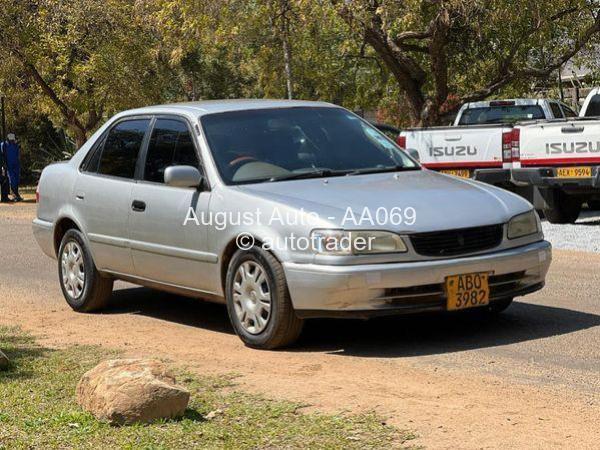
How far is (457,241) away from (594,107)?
13484mm

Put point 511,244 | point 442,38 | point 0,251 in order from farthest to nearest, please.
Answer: point 442,38, point 0,251, point 511,244

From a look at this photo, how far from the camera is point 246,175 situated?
28.7 ft

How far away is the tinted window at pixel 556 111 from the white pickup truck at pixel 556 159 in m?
3.41

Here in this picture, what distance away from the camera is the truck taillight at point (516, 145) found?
57.6 ft

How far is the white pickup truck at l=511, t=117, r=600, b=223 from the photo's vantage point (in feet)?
55.2

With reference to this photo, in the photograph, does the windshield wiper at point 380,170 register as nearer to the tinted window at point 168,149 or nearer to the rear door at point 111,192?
the tinted window at point 168,149

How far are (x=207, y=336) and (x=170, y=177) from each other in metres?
1.21

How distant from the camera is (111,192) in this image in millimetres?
9820

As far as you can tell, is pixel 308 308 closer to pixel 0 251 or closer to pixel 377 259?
pixel 377 259

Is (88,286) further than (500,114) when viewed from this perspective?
No

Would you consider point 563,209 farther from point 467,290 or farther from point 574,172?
point 467,290

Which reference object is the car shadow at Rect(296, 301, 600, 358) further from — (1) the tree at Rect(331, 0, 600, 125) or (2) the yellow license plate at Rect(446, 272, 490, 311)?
(1) the tree at Rect(331, 0, 600, 125)

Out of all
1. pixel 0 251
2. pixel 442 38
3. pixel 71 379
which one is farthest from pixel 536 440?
pixel 442 38

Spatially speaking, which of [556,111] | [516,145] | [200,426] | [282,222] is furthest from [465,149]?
[200,426]
